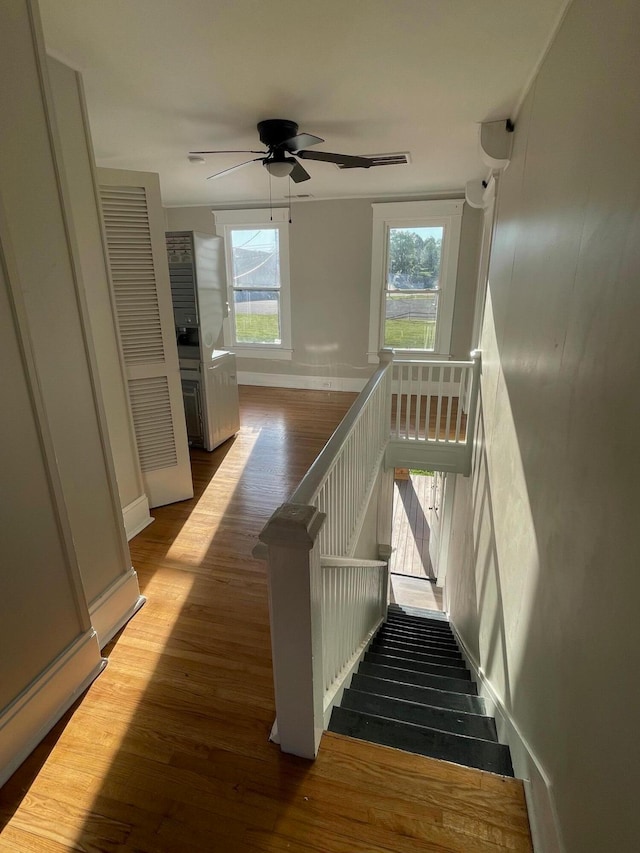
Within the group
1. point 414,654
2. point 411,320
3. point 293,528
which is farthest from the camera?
A: point 411,320

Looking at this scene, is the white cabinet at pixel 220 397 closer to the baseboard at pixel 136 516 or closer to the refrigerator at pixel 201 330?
the refrigerator at pixel 201 330

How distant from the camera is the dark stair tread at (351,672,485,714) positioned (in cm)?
227

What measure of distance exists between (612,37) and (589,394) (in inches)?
39.3

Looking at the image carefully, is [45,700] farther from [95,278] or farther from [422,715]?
[95,278]

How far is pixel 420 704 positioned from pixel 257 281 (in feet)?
18.5

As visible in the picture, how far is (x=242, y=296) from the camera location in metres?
6.36

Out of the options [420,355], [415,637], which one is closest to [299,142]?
[420,355]

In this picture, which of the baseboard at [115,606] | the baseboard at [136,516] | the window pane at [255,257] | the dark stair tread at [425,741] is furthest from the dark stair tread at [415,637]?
the window pane at [255,257]

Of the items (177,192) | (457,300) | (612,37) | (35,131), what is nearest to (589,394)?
(612,37)

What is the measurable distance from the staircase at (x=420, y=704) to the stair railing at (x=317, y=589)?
142 millimetres

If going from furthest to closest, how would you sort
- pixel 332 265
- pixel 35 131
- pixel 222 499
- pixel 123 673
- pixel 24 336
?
pixel 332 265, pixel 222 499, pixel 123 673, pixel 35 131, pixel 24 336

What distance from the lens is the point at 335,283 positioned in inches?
229

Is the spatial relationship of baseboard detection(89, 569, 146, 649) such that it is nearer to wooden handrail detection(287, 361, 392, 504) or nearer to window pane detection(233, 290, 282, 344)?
wooden handrail detection(287, 361, 392, 504)

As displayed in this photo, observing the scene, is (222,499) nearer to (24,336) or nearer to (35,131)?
(24,336)
